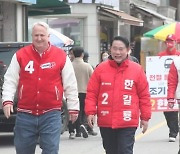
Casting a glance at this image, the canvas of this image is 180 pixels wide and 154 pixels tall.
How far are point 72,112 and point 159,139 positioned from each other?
579 centimetres

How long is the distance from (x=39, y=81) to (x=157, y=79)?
737 cm

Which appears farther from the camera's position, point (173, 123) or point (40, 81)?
point (173, 123)

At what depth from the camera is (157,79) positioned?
548 inches

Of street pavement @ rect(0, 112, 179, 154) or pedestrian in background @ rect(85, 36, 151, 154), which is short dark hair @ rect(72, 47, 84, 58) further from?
pedestrian in background @ rect(85, 36, 151, 154)

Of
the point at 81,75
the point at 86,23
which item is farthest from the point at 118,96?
the point at 86,23

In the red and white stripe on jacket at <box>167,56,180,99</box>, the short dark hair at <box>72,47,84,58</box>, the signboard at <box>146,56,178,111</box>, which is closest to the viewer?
the red and white stripe on jacket at <box>167,56,180,99</box>

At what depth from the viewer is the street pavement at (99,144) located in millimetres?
10938

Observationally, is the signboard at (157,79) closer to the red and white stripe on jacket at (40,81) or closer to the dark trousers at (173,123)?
the dark trousers at (173,123)

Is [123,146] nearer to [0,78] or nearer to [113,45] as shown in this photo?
[113,45]

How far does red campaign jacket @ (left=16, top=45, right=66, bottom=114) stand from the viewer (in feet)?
22.5

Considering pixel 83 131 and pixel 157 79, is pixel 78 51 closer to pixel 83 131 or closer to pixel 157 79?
pixel 83 131

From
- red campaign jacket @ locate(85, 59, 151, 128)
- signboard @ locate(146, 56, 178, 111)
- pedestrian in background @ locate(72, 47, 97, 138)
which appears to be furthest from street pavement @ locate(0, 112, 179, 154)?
red campaign jacket @ locate(85, 59, 151, 128)

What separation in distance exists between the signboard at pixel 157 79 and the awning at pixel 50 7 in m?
8.20

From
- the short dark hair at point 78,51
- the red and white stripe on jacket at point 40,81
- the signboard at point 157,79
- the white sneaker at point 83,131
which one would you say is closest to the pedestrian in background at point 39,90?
the red and white stripe on jacket at point 40,81
